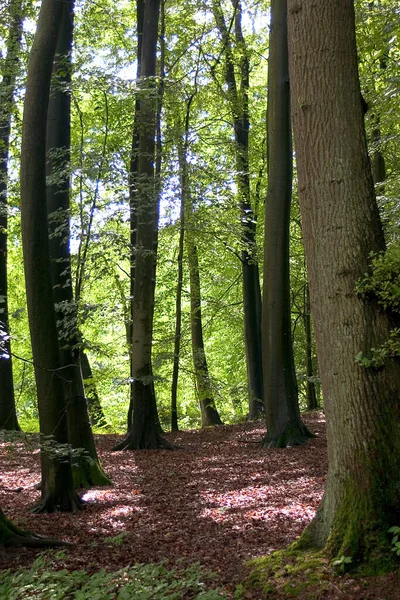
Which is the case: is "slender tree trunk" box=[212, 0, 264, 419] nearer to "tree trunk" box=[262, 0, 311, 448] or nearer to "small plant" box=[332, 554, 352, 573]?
"tree trunk" box=[262, 0, 311, 448]

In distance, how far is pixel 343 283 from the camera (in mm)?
4383

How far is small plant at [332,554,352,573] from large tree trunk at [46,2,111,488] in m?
5.22

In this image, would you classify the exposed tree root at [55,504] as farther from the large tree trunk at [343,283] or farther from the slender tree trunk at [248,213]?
the slender tree trunk at [248,213]

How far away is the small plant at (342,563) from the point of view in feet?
13.3

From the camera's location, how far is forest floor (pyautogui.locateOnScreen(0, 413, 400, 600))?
513 cm

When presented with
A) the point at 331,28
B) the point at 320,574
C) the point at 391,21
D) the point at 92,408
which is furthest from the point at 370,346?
the point at 92,408

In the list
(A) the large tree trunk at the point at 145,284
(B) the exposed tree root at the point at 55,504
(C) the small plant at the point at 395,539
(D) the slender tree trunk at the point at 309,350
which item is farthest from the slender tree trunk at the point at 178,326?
(C) the small plant at the point at 395,539

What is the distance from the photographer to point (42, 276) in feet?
23.2

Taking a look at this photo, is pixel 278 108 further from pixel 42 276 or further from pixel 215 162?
pixel 42 276

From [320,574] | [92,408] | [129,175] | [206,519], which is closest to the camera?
[320,574]

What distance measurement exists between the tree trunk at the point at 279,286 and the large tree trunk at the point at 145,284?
7.78ft

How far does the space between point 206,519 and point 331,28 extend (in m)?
5.31

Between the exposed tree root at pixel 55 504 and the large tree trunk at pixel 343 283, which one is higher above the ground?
the large tree trunk at pixel 343 283

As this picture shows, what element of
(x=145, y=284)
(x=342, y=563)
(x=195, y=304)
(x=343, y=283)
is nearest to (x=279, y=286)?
(x=145, y=284)
